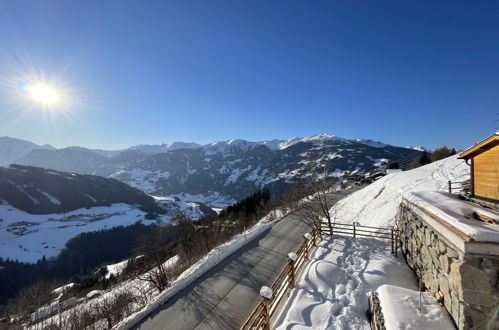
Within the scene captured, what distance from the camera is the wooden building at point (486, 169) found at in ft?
31.2

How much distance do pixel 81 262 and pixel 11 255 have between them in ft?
132

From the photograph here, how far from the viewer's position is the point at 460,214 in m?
7.71

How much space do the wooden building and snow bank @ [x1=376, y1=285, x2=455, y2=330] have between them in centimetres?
576

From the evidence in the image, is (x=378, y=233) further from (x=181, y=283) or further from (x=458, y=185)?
(x=181, y=283)

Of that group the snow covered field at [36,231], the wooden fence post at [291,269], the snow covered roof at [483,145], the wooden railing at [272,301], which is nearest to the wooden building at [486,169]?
the snow covered roof at [483,145]

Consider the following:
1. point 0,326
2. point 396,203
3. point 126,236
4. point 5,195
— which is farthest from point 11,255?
point 396,203

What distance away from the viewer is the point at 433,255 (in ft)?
26.5

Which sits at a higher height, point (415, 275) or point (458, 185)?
point (458, 185)

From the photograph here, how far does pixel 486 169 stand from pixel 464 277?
7346 mm

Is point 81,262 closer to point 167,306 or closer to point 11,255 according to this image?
point 11,255

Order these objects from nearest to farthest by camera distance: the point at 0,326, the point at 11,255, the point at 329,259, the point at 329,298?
the point at 329,298 < the point at 329,259 < the point at 0,326 < the point at 11,255

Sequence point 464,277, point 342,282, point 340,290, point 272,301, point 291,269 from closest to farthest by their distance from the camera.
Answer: point 464,277 → point 272,301 → point 340,290 → point 342,282 → point 291,269

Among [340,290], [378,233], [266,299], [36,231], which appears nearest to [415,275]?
[340,290]

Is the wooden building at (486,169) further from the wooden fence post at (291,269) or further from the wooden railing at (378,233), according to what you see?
the wooden fence post at (291,269)
